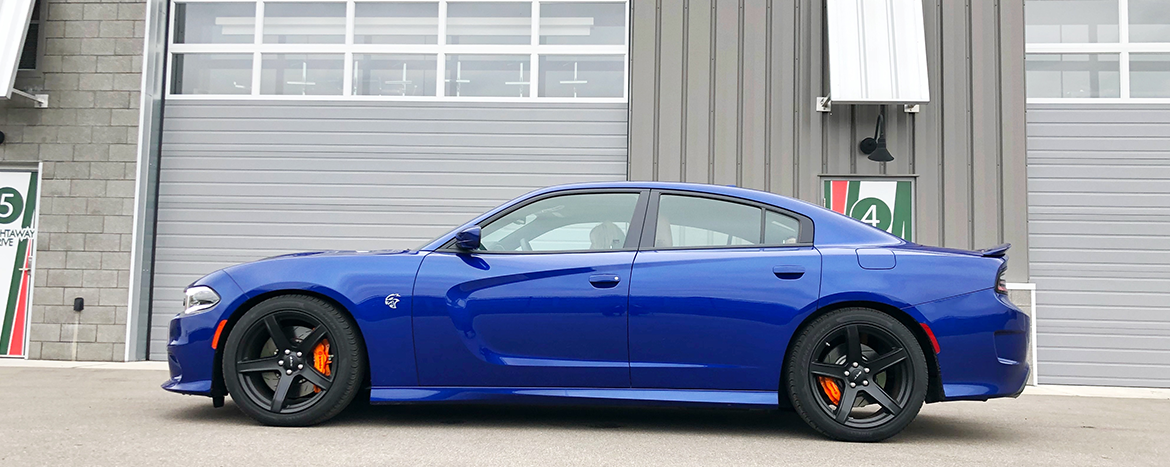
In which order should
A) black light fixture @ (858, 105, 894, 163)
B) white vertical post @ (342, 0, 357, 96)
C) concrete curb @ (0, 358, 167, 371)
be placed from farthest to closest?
1. white vertical post @ (342, 0, 357, 96)
2. black light fixture @ (858, 105, 894, 163)
3. concrete curb @ (0, 358, 167, 371)

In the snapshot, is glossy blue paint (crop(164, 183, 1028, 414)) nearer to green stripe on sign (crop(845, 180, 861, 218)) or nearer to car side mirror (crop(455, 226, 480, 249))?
car side mirror (crop(455, 226, 480, 249))

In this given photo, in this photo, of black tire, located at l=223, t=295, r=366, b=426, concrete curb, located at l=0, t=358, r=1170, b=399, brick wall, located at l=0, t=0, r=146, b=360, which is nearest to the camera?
black tire, located at l=223, t=295, r=366, b=426

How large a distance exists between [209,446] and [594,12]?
6658 millimetres

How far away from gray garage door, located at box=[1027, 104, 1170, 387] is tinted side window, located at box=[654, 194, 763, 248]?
541 centimetres

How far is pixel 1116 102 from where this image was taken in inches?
356

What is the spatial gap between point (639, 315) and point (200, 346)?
223 centimetres

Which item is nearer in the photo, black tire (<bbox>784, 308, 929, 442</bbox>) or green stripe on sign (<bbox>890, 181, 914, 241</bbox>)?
black tire (<bbox>784, 308, 929, 442</bbox>)

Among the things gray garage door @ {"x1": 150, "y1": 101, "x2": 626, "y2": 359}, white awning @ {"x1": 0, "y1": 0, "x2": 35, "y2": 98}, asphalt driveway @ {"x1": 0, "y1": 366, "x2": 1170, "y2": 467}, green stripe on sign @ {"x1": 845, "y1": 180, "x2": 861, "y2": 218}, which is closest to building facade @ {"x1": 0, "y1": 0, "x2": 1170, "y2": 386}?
gray garage door @ {"x1": 150, "y1": 101, "x2": 626, "y2": 359}

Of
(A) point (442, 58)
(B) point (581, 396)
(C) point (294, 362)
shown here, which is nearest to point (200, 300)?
(C) point (294, 362)

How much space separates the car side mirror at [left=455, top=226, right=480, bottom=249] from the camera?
4602 mm

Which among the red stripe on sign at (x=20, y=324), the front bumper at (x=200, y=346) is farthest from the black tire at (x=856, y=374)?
the red stripe on sign at (x=20, y=324)

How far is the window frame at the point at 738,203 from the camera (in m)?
4.69

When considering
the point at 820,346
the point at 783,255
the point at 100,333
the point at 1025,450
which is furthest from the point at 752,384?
the point at 100,333

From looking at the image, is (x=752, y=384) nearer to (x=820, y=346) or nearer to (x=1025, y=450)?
(x=820, y=346)
